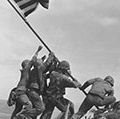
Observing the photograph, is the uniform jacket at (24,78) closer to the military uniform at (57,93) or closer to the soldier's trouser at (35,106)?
the soldier's trouser at (35,106)

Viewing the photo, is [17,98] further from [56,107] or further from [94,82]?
[94,82]

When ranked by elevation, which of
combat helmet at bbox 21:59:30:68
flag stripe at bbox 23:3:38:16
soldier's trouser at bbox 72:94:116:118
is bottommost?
soldier's trouser at bbox 72:94:116:118

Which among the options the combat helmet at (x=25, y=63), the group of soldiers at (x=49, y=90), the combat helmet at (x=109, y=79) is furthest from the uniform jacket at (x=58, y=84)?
the combat helmet at (x=109, y=79)

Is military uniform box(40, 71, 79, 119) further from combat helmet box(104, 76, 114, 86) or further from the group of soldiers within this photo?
combat helmet box(104, 76, 114, 86)

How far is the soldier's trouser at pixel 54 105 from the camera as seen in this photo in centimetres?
1580

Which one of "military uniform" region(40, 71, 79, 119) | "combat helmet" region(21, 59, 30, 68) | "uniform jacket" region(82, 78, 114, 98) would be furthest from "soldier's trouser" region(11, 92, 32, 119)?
"uniform jacket" region(82, 78, 114, 98)

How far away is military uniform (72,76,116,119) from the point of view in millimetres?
15688

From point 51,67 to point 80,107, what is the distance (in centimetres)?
167

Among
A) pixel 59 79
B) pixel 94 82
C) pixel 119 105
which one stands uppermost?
pixel 59 79

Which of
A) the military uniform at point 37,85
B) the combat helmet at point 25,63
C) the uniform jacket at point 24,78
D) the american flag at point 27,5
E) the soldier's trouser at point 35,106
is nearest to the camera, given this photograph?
the american flag at point 27,5

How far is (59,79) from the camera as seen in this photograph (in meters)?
15.4

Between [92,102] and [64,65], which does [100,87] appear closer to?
[92,102]

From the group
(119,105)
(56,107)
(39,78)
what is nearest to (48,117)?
(56,107)

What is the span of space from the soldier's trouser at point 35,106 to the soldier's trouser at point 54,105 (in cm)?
52
